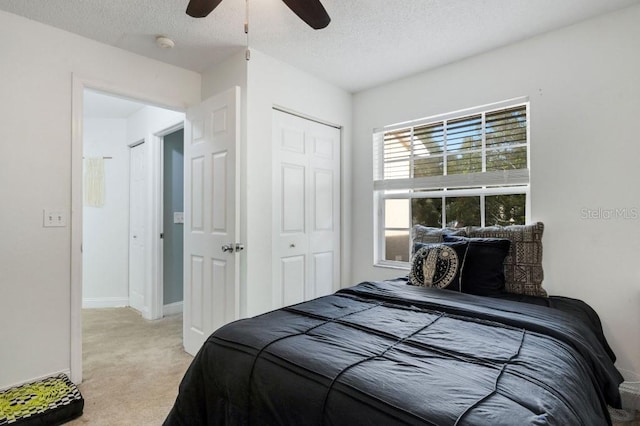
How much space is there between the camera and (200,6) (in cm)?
159

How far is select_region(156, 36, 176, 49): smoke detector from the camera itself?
2.39 m

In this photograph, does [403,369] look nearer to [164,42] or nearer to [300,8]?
[300,8]

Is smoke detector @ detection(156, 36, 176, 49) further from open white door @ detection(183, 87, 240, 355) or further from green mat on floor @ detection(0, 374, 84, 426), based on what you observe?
green mat on floor @ detection(0, 374, 84, 426)

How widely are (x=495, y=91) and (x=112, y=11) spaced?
8.90 ft

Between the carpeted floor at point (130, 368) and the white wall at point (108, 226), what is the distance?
0.56 m

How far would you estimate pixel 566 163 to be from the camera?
2.28 meters

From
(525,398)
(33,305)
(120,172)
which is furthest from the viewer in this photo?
(120,172)

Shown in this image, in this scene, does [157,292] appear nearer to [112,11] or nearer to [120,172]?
[120,172]

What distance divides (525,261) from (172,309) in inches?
146

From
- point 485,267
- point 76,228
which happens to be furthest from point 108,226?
point 485,267

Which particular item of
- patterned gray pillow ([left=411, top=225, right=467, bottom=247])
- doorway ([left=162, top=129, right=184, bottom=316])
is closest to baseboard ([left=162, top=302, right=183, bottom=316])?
doorway ([left=162, top=129, right=184, bottom=316])

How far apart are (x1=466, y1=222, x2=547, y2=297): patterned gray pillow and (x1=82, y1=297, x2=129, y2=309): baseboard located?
4.36 meters

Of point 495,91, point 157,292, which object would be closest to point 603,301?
point 495,91

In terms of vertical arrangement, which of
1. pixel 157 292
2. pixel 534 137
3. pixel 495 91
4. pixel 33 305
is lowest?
pixel 157 292
